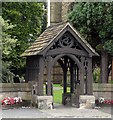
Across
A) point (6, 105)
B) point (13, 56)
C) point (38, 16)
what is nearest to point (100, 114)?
point (6, 105)

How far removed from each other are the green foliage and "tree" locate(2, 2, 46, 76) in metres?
4.56

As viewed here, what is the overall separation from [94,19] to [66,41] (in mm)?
5530

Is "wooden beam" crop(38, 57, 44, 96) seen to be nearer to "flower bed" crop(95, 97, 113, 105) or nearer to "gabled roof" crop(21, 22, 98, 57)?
"gabled roof" crop(21, 22, 98, 57)

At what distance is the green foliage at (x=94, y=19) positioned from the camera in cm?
2240

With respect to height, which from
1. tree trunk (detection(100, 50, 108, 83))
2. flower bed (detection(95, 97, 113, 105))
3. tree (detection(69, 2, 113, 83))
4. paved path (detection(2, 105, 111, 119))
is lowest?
paved path (detection(2, 105, 111, 119))

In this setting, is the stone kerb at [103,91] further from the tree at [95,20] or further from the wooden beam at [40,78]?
the tree at [95,20]

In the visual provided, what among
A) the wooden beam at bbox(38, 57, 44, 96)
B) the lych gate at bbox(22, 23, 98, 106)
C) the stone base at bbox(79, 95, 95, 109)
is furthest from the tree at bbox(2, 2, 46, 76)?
the stone base at bbox(79, 95, 95, 109)

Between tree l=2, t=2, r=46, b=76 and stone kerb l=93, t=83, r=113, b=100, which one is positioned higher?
tree l=2, t=2, r=46, b=76

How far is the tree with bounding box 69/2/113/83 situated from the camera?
883 inches

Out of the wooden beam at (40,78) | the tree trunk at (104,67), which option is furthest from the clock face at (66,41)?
the tree trunk at (104,67)

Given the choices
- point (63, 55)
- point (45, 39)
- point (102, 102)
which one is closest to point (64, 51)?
point (63, 55)

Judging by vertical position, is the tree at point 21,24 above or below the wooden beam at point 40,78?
above

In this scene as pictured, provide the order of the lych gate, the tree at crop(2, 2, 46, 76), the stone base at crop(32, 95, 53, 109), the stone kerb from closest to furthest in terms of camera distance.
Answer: the stone base at crop(32, 95, 53, 109) → the lych gate → the stone kerb → the tree at crop(2, 2, 46, 76)

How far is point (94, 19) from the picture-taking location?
75.0ft
